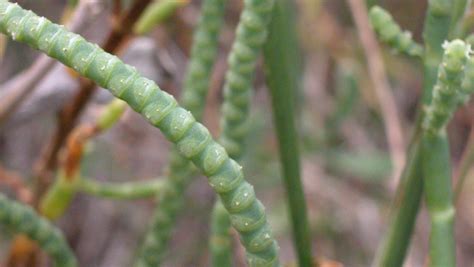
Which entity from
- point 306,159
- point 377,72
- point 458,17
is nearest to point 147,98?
point 458,17

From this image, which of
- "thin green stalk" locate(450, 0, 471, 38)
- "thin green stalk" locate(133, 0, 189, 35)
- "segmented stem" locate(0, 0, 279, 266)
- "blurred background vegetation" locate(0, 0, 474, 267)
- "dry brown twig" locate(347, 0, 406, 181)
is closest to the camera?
"segmented stem" locate(0, 0, 279, 266)

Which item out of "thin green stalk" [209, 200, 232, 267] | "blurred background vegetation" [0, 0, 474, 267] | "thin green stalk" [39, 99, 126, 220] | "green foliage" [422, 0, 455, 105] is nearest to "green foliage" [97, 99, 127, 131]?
"thin green stalk" [39, 99, 126, 220]

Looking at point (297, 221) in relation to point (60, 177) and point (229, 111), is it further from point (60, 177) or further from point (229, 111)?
point (60, 177)

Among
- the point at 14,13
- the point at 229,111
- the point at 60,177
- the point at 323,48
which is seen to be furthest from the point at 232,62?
the point at 323,48

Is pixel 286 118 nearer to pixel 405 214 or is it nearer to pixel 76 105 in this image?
pixel 405 214

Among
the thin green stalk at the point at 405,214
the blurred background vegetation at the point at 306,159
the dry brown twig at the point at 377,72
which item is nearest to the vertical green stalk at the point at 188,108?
the thin green stalk at the point at 405,214

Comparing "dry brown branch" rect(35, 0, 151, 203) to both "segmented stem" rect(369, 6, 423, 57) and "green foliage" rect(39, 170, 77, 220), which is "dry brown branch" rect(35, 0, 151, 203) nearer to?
"green foliage" rect(39, 170, 77, 220)
